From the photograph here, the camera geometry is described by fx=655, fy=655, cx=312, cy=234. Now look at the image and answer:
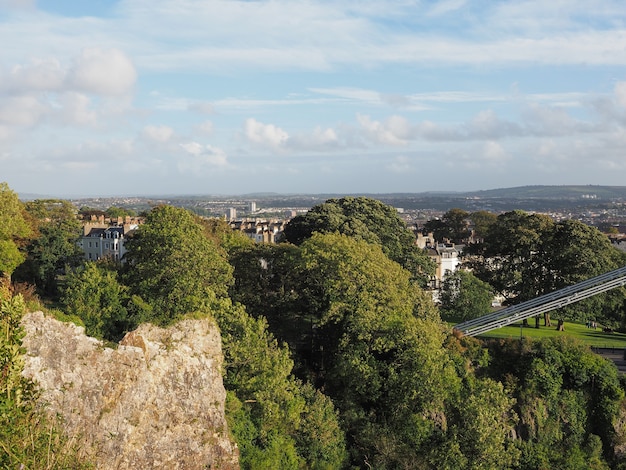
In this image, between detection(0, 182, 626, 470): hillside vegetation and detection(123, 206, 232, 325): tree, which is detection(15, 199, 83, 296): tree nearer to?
→ detection(0, 182, 626, 470): hillside vegetation

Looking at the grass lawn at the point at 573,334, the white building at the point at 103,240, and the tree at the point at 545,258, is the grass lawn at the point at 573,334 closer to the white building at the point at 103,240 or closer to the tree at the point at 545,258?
the tree at the point at 545,258

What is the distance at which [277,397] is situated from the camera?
28328 mm

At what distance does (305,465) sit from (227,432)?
6.46m

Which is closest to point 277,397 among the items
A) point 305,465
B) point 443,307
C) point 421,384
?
point 305,465

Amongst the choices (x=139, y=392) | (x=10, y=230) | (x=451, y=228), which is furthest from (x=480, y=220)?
(x=139, y=392)

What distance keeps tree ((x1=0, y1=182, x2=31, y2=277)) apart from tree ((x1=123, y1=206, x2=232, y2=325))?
28.1 feet

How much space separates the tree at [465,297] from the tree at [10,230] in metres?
30.4

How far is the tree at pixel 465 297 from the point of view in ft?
159

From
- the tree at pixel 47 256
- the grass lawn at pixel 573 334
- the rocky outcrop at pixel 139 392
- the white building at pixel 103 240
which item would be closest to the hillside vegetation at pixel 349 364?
the rocky outcrop at pixel 139 392

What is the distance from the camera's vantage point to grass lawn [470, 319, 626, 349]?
1743 inches

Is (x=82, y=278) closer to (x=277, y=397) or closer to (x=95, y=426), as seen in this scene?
(x=277, y=397)

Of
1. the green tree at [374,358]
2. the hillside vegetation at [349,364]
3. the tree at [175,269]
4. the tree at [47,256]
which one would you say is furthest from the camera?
the tree at [47,256]

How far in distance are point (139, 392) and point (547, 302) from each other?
110 feet

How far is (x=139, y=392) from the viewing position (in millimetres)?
20781
